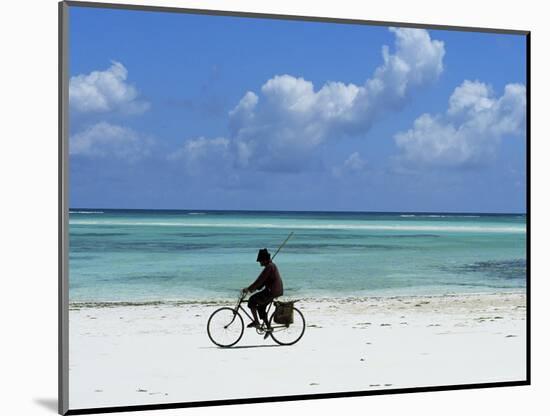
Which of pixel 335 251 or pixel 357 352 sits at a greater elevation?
pixel 335 251

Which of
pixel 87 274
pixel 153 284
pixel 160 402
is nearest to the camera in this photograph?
pixel 160 402

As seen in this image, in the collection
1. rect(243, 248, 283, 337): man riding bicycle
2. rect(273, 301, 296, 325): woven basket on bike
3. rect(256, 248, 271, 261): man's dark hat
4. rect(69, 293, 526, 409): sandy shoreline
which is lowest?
rect(69, 293, 526, 409): sandy shoreline

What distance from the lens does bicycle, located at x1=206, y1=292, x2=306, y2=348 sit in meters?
9.19

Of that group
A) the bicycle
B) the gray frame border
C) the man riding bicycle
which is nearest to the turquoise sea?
the man riding bicycle

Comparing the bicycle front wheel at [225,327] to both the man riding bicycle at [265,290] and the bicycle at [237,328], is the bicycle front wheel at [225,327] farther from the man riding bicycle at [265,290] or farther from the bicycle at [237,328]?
the man riding bicycle at [265,290]

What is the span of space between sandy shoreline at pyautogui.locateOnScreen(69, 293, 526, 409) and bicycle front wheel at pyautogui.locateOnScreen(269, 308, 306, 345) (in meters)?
0.07

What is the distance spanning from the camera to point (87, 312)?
9.31 metres

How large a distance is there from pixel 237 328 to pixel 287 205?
119 cm

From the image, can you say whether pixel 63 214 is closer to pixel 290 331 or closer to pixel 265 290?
pixel 265 290

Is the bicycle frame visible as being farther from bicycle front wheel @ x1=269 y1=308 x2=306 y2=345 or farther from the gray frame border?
the gray frame border

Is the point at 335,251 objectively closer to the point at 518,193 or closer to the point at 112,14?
the point at 518,193

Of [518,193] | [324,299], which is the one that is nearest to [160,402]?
[324,299]

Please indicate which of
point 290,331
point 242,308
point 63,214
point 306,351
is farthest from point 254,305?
point 63,214

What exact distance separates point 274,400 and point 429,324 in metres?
1.87
